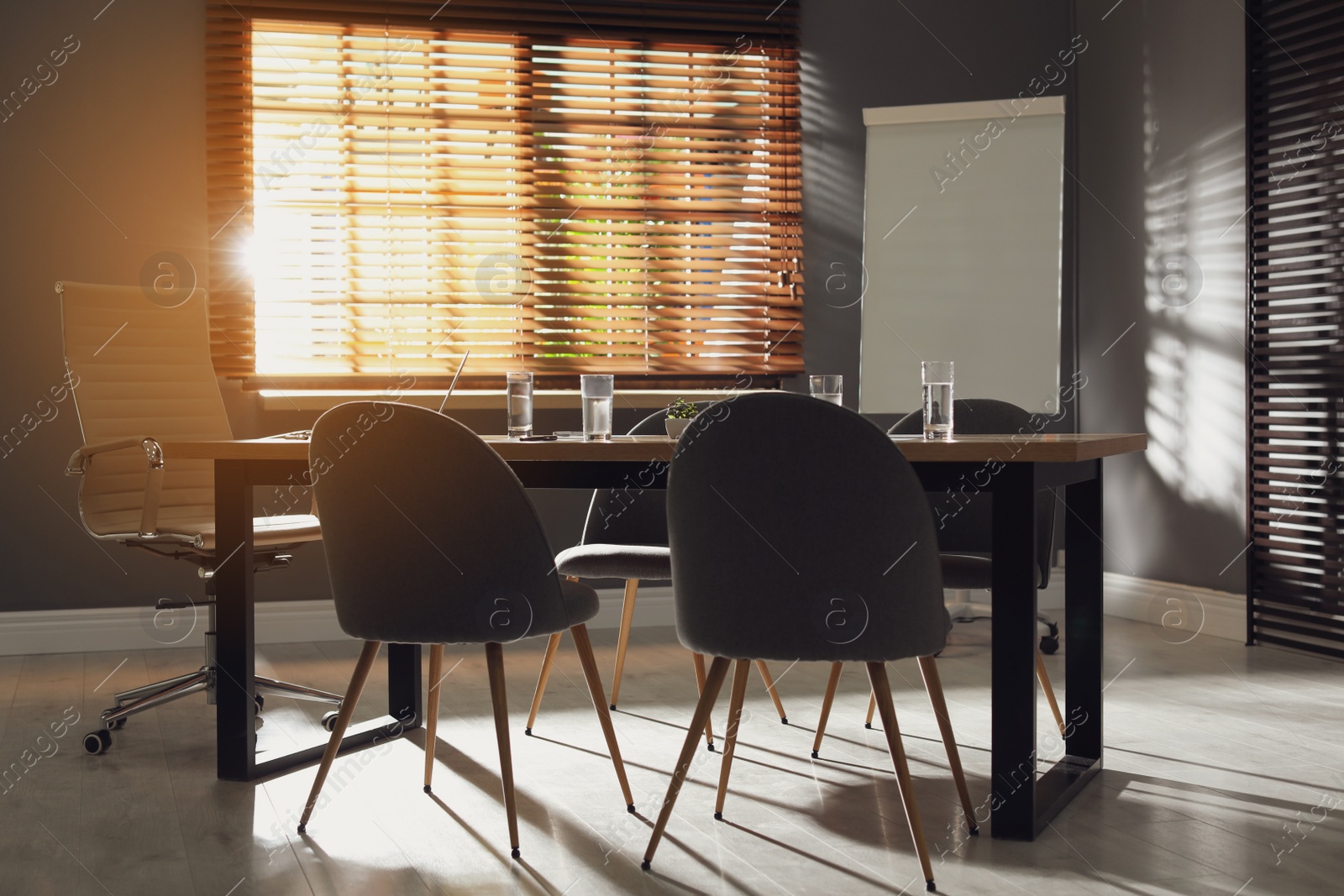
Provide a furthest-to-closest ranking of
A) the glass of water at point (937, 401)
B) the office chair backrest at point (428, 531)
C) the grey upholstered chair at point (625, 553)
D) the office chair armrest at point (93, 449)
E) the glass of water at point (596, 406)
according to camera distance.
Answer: the office chair armrest at point (93, 449), the grey upholstered chair at point (625, 553), the glass of water at point (596, 406), the glass of water at point (937, 401), the office chair backrest at point (428, 531)

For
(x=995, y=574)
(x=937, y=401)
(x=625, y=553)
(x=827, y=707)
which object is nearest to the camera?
(x=995, y=574)

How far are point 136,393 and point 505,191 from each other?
61.1 inches

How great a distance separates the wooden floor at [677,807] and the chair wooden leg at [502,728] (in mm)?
51

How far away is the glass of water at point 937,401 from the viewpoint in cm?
222

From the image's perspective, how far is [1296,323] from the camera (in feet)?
12.4

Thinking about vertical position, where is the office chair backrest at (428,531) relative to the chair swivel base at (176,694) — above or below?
above

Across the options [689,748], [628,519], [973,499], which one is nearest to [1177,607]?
[973,499]

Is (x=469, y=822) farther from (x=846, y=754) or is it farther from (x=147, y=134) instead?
(x=147, y=134)

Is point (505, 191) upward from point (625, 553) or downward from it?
upward

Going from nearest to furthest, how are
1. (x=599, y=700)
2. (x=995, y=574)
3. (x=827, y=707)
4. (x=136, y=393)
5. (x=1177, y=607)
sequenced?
(x=995, y=574) < (x=599, y=700) < (x=827, y=707) < (x=136, y=393) < (x=1177, y=607)

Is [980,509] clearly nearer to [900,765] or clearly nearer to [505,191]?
[900,765]

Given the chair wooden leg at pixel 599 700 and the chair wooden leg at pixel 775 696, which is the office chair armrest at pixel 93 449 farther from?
the chair wooden leg at pixel 775 696

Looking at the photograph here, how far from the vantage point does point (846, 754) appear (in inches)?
99.5

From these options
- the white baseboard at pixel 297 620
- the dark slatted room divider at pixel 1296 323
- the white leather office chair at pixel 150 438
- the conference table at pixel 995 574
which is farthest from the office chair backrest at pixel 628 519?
the dark slatted room divider at pixel 1296 323
